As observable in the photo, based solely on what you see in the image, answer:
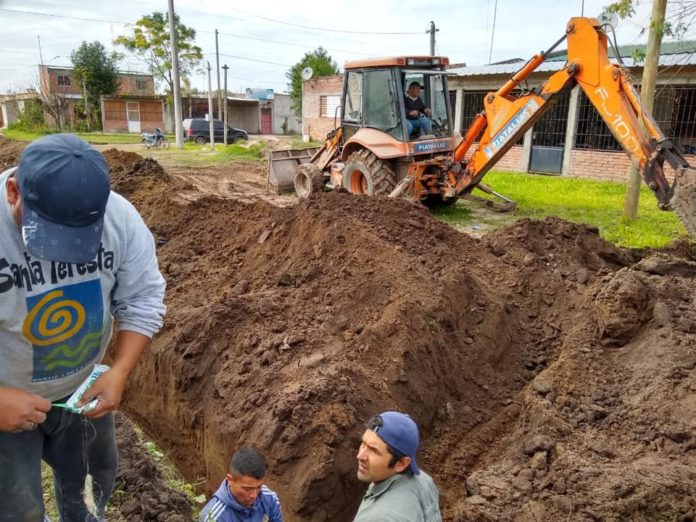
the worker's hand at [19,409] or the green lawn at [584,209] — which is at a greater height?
the worker's hand at [19,409]

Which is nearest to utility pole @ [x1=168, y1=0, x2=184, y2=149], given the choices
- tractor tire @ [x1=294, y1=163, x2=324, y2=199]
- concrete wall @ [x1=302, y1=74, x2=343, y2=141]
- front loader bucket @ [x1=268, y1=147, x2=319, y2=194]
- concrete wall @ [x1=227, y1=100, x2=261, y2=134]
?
concrete wall @ [x1=302, y1=74, x2=343, y2=141]

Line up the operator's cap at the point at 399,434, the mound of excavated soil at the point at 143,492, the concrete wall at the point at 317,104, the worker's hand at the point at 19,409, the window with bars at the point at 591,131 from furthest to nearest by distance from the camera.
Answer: the concrete wall at the point at 317,104, the window with bars at the point at 591,131, the mound of excavated soil at the point at 143,492, the operator's cap at the point at 399,434, the worker's hand at the point at 19,409

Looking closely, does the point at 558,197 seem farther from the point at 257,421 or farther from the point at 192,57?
the point at 192,57

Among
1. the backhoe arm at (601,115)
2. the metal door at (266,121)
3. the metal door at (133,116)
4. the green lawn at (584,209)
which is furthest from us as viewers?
the metal door at (266,121)

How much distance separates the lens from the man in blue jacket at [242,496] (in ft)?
9.27

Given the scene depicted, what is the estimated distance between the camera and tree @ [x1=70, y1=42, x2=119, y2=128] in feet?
135

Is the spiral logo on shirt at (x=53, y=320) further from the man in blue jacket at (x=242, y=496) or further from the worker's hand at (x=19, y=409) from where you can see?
the man in blue jacket at (x=242, y=496)

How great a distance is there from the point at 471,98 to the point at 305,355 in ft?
51.4

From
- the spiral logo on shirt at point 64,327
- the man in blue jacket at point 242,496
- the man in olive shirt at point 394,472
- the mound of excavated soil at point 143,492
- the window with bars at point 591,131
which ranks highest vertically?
the window with bars at point 591,131

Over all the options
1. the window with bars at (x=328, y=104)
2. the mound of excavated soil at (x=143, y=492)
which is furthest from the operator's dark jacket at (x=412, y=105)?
the window with bars at (x=328, y=104)

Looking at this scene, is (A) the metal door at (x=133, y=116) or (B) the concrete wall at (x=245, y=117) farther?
(B) the concrete wall at (x=245, y=117)

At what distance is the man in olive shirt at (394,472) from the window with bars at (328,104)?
78.2 ft

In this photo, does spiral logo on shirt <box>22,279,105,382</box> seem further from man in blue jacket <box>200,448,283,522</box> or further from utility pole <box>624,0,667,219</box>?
utility pole <box>624,0,667,219</box>

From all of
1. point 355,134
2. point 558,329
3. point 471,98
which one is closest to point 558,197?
point 355,134
